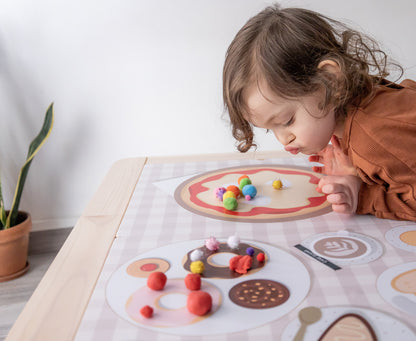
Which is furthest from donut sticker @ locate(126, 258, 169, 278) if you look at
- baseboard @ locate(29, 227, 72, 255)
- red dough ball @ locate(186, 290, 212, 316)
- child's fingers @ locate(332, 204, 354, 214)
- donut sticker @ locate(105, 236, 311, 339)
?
baseboard @ locate(29, 227, 72, 255)

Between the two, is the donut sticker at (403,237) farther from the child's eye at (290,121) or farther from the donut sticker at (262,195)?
the child's eye at (290,121)

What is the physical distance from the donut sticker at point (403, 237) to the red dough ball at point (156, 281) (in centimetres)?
33

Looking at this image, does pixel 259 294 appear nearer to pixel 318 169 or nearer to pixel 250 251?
pixel 250 251

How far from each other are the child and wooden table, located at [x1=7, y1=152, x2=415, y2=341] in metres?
0.26

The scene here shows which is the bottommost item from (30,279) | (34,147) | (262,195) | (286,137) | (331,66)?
(30,279)

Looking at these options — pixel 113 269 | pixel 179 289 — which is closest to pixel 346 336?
pixel 179 289

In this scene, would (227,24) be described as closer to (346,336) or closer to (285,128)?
(285,128)

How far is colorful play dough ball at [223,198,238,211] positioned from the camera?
2.70 ft

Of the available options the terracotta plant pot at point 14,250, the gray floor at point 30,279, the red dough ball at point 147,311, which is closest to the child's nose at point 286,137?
the red dough ball at point 147,311

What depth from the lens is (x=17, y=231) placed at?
1.70m

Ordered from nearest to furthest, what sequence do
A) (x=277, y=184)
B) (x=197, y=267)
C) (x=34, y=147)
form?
(x=197, y=267), (x=277, y=184), (x=34, y=147)

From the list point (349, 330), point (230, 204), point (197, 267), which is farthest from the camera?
point (230, 204)

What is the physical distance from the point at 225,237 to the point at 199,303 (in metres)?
0.21

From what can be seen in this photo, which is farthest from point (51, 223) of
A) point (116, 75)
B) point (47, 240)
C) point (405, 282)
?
point (405, 282)
